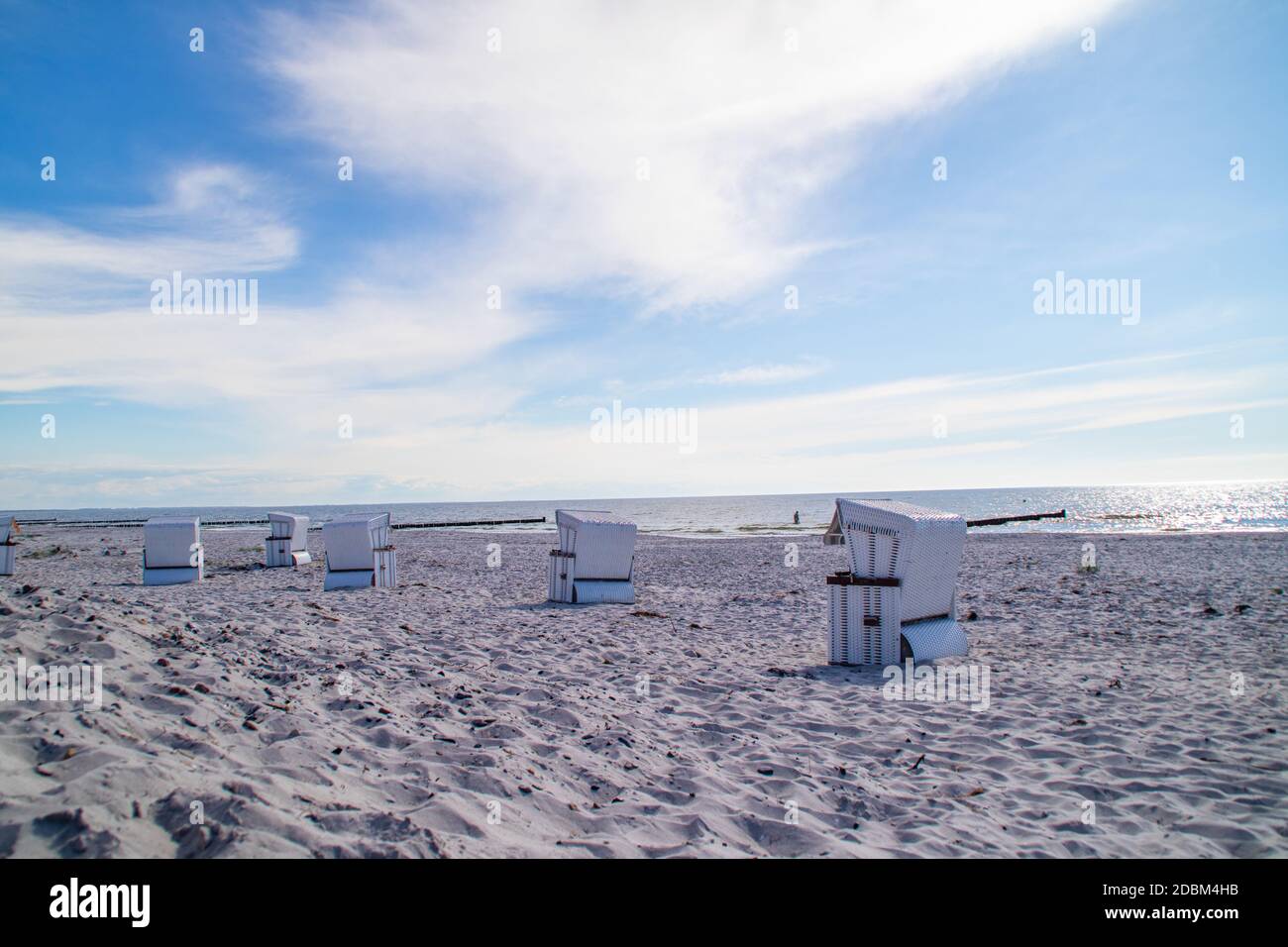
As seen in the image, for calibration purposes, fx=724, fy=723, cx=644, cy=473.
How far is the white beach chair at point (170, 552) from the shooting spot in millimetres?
15789

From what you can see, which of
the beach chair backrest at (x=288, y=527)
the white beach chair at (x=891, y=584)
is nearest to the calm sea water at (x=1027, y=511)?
the white beach chair at (x=891, y=584)

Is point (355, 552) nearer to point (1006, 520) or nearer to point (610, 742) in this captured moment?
point (610, 742)

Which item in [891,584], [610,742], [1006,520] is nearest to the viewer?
[610,742]

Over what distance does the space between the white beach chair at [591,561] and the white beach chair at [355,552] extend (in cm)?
403

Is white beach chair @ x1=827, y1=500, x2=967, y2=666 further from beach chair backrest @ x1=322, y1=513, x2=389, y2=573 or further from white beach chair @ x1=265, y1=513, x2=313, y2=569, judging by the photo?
white beach chair @ x1=265, y1=513, x2=313, y2=569

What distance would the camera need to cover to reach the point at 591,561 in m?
12.5

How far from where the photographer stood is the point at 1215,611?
1045 cm

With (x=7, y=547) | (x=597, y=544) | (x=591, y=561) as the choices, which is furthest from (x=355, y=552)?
(x=7, y=547)

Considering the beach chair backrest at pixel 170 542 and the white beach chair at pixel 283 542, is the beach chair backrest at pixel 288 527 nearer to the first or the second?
the white beach chair at pixel 283 542

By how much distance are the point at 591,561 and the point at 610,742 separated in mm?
7469

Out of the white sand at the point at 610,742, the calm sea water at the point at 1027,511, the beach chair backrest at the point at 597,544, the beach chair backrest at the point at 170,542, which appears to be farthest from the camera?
the calm sea water at the point at 1027,511

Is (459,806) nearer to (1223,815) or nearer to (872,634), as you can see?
(1223,815)

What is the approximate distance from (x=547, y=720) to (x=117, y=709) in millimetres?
2753
